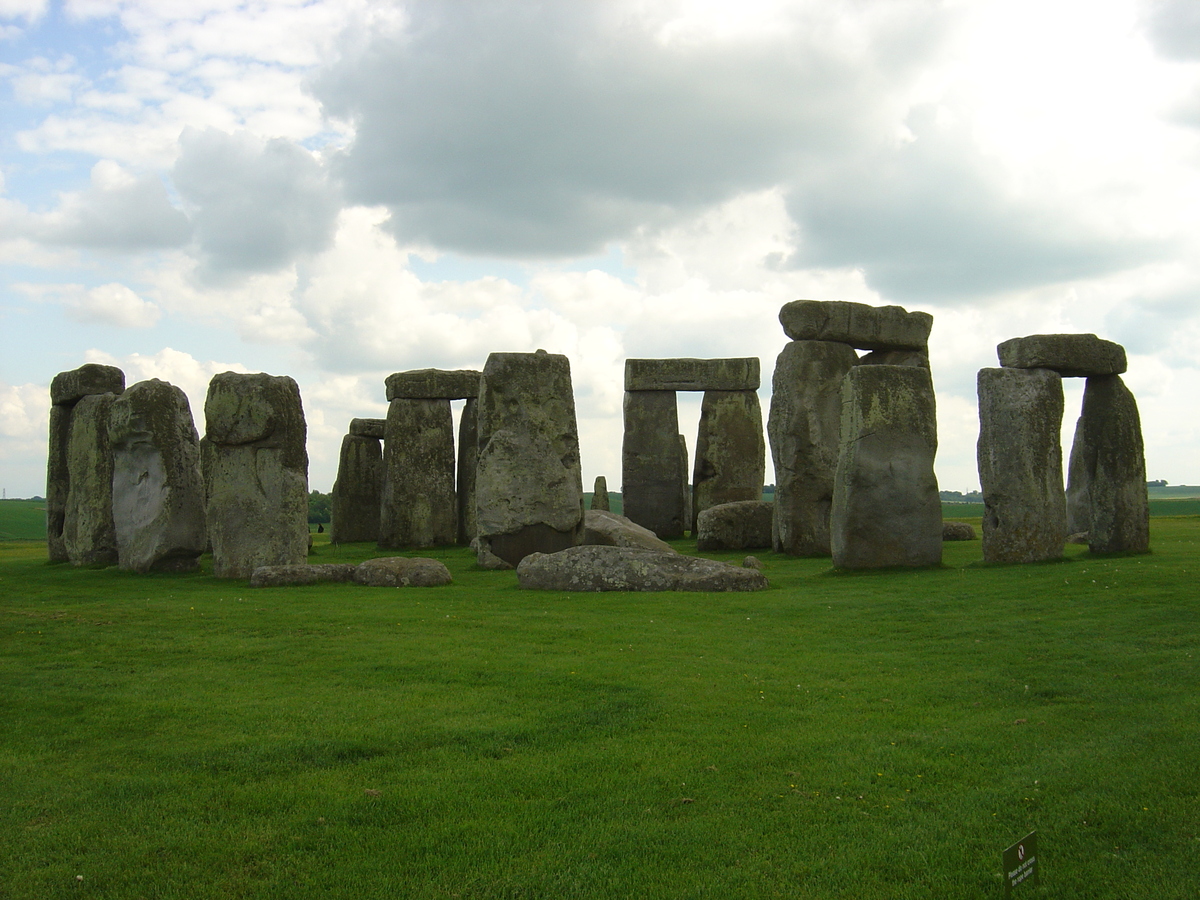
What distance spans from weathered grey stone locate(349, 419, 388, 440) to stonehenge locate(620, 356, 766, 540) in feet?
19.3

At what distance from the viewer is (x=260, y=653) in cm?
780

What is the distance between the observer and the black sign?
318cm

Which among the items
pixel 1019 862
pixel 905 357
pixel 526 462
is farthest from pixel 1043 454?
pixel 1019 862

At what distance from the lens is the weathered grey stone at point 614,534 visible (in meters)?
16.0

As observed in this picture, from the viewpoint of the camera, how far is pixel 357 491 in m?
23.8

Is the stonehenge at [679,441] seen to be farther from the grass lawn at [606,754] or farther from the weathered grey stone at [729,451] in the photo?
the grass lawn at [606,754]

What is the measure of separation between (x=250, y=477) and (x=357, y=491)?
10634 millimetres

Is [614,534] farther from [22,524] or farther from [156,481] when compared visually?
[22,524]

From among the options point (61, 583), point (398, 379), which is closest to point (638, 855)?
point (61, 583)

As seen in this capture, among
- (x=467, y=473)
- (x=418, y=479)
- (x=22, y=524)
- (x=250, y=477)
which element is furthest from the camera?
(x=22, y=524)

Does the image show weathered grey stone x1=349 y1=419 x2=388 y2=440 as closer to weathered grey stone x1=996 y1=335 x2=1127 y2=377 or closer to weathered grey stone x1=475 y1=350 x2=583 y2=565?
weathered grey stone x1=475 y1=350 x2=583 y2=565

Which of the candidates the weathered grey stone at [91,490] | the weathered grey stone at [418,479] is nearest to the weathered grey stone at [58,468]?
the weathered grey stone at [91,490]

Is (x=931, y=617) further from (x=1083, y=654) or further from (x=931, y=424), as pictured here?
(x=931, y=424)

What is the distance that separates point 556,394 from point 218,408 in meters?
4.74
